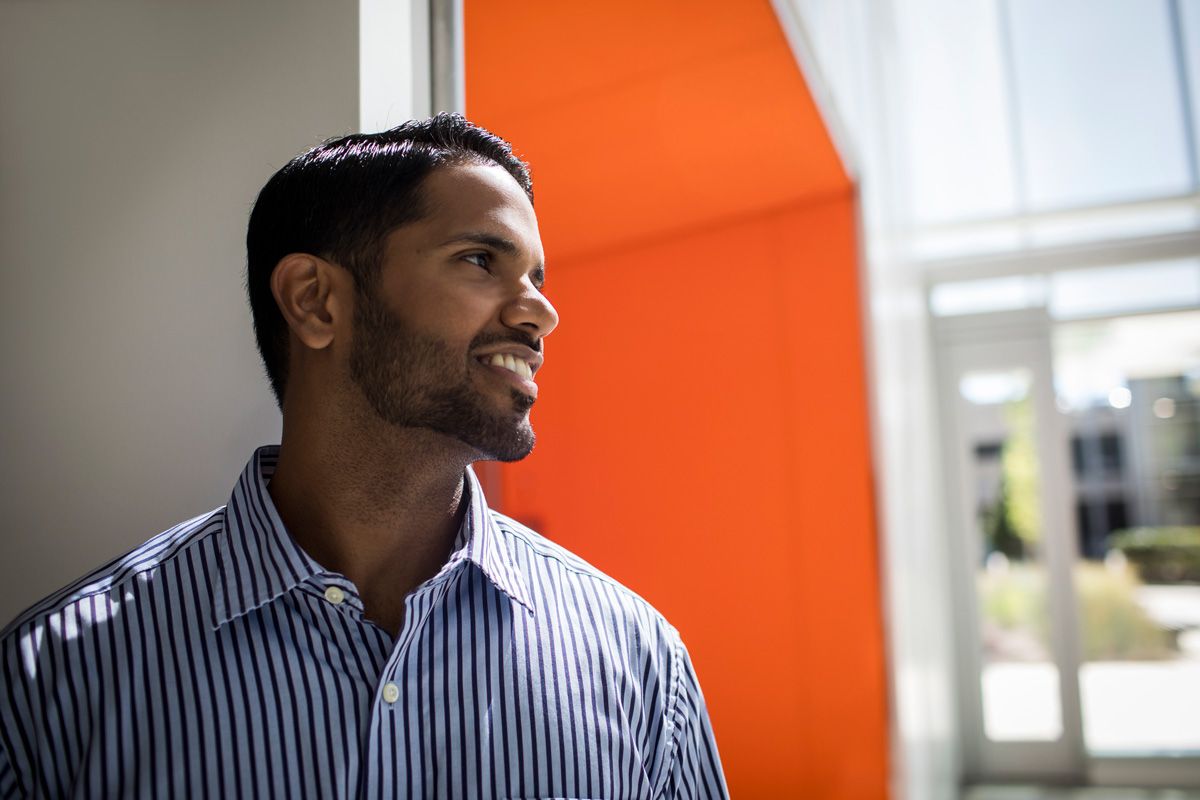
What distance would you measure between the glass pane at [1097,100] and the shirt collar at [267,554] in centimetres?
535

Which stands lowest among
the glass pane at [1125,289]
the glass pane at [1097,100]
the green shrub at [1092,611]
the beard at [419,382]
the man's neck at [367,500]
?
the green shrub at [1092,611]

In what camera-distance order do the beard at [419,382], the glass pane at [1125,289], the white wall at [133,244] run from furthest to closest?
the glass pane at [1125,289]
the white wall at [133,244]
the beard at [419,382]

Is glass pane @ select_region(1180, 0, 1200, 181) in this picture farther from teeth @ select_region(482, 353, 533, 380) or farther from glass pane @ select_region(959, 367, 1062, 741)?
teeth @ select_region(482, 353, 533, 380)

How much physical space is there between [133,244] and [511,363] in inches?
24.0

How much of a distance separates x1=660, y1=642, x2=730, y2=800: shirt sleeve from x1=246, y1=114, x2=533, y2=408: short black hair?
631 mm

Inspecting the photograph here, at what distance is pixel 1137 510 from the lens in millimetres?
5785

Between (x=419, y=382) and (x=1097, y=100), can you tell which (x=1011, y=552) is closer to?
(x=1097, y=100)

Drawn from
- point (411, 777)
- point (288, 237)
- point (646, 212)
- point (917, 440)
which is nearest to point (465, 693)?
point (411, 777)

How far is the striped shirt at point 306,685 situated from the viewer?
0.88 meters

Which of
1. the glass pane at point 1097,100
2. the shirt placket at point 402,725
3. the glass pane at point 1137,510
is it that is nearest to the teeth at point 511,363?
the shirt placket at point 402,725

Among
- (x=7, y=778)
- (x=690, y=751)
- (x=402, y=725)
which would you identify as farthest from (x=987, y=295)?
(x=7, y=778)

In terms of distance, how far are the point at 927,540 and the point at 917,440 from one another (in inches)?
22.4

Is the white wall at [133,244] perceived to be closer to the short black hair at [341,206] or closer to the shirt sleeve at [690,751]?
the short black hair at [341,206]

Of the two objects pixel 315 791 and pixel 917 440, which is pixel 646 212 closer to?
pixel 917 440
